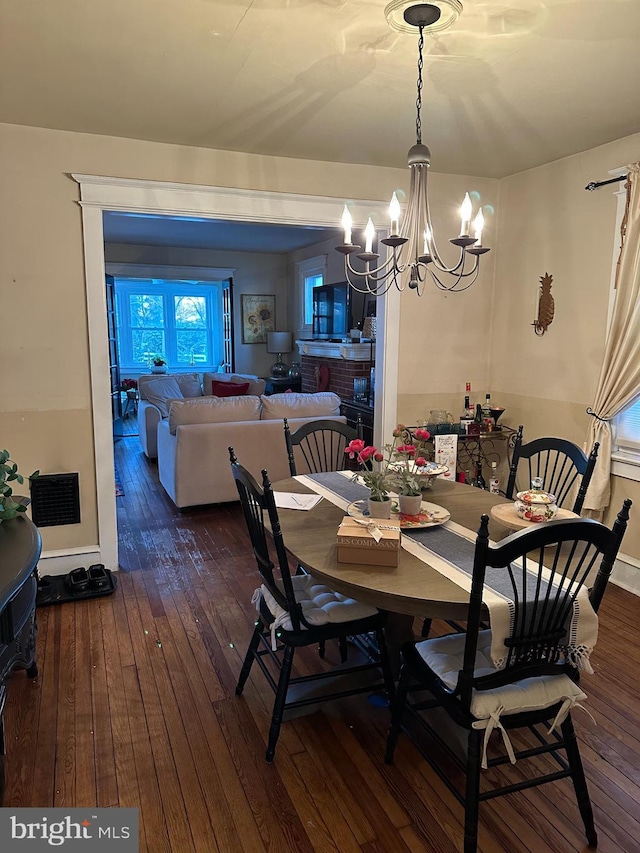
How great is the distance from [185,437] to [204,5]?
310 cm

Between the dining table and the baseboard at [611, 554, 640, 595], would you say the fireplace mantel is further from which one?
the dining table

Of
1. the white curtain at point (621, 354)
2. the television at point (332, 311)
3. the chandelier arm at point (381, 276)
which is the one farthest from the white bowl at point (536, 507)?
the television at point (332, 311)

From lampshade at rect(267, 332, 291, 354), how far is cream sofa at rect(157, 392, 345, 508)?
401 centimetres

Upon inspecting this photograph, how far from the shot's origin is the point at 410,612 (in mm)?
1671

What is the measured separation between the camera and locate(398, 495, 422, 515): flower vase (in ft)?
7.28

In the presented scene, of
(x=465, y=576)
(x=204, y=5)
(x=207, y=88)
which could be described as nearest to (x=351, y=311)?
(x=207, y=88)

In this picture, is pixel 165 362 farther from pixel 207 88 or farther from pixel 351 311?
pixel 207 88

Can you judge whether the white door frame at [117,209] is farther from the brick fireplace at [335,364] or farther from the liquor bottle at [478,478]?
the brick fireplace at [335,364]

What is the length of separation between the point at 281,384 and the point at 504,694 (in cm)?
704

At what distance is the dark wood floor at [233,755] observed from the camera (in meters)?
1.75

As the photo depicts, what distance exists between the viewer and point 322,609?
2.10 meters

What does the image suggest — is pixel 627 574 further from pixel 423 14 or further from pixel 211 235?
pixel 211 235

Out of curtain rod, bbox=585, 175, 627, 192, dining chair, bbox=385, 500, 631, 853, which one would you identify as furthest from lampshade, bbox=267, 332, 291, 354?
dining chair, bbox=385, 500, 631, 853

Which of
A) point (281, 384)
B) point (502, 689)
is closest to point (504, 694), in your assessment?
point (502, 689)
